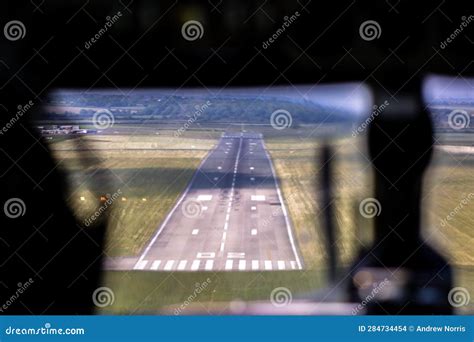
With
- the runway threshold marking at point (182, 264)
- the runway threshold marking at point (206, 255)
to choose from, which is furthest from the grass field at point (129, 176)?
the runway threshold marking at point (206, 255)

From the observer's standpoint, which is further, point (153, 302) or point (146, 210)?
point (146, 210)

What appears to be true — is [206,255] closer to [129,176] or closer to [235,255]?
[235,255]

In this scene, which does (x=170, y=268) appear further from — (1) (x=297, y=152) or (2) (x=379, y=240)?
(2) (x=379, y=240)

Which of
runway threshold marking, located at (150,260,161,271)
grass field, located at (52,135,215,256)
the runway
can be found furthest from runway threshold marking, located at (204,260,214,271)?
grass field, located at (52,135,215,256)

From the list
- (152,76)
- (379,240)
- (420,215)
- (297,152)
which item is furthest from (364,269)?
(152,76)

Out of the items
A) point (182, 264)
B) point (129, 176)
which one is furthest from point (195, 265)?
point (129, 176)

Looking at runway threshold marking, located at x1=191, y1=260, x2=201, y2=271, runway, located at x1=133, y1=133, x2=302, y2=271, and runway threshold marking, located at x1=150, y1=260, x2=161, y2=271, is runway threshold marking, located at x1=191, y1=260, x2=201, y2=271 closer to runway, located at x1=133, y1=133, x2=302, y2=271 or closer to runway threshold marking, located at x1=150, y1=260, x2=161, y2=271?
runway, located at x1=133, y1=133, x2=302, y2=271
